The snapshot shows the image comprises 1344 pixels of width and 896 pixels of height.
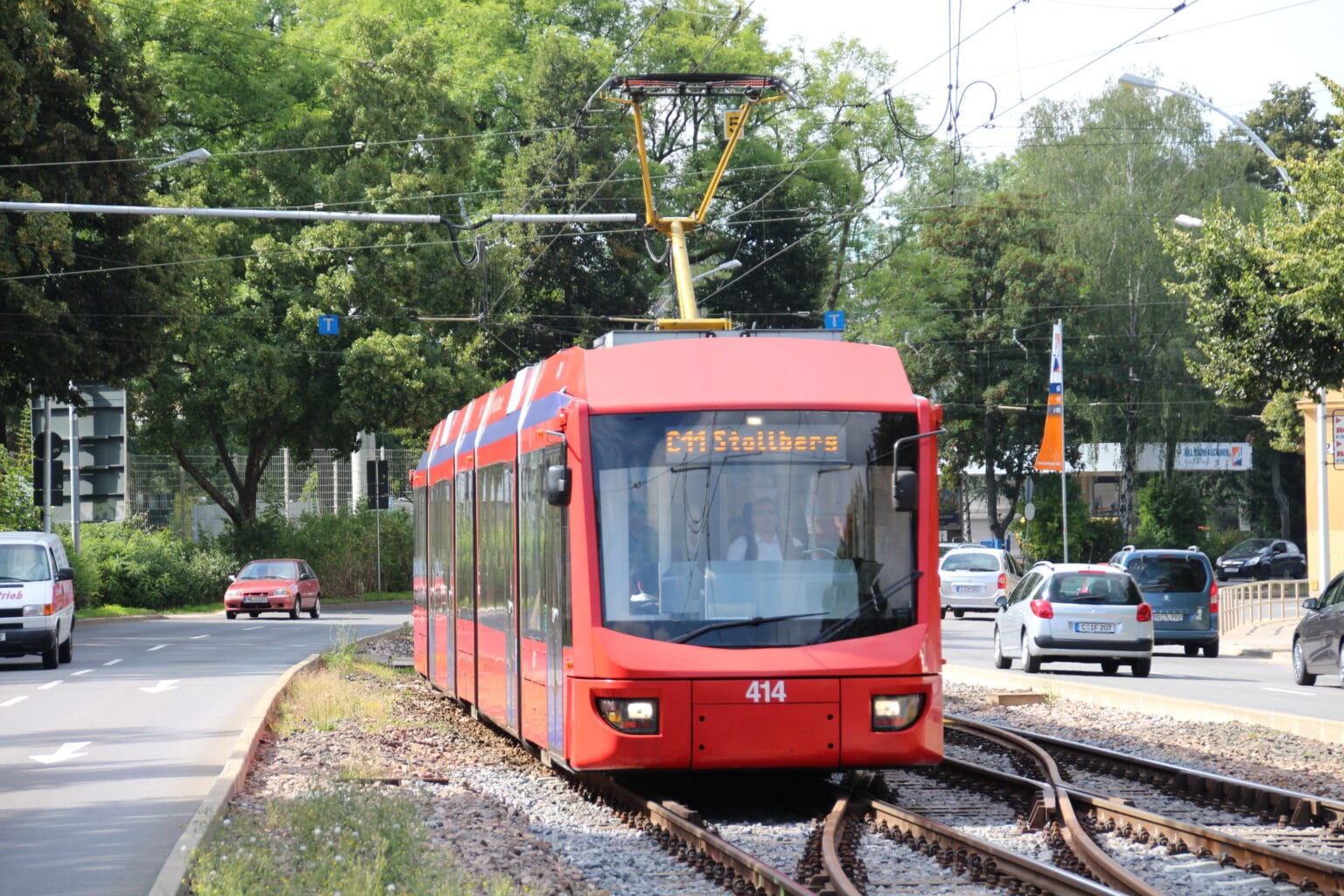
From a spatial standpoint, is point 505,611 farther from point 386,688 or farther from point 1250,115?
point 1250,115

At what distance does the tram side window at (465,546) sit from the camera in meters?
17.1

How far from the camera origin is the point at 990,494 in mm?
71125

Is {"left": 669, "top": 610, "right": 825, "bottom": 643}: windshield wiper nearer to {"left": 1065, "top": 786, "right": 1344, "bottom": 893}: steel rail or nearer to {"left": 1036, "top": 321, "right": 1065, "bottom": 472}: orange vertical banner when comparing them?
{"left": 1065, "top": 786, "right": 1344, "bottom": 893}: steel rail

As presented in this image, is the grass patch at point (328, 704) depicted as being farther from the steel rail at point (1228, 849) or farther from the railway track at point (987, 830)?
the steel rail at point (1228, 849)

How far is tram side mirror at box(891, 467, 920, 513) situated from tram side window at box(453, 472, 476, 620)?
613cm

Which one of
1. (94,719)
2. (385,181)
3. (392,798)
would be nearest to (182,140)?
(385,181)

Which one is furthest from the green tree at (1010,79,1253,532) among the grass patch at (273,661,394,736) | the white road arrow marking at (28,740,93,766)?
the white road arrow marking at (28,740,93,766)

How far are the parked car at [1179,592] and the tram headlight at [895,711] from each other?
1935 centimetres

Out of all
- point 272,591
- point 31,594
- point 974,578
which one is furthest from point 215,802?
point 974,578

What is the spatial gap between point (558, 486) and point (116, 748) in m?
6.26

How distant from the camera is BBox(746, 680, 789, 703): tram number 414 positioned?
11.3 m

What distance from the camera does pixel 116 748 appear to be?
15914 mm

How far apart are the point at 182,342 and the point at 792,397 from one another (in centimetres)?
3946

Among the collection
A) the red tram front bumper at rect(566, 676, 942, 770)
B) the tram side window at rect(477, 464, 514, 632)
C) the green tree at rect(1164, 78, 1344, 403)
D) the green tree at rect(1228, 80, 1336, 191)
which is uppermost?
the green tree at rect(1228, 80, 1336, 191)
